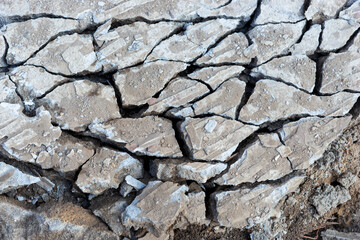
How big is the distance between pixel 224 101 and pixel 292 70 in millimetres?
A: 556

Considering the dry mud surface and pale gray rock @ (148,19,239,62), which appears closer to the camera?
the dry mud surface

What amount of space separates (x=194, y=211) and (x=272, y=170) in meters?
0.63

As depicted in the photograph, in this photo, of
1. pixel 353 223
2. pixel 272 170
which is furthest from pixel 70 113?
pixel 353 223

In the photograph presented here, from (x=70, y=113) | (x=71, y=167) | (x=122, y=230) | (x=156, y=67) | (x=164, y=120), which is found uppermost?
(x=156, y=67)

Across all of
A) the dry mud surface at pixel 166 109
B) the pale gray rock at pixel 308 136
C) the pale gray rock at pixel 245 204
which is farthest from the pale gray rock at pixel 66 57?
the pale gray rock at pixel 308 136

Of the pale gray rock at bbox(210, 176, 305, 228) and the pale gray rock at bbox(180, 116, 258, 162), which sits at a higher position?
the pale gray rock at bbox(180, 116, 258, 162)

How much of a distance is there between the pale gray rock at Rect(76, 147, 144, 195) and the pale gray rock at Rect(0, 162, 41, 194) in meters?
0.32

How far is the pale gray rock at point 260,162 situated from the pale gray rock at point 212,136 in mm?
101

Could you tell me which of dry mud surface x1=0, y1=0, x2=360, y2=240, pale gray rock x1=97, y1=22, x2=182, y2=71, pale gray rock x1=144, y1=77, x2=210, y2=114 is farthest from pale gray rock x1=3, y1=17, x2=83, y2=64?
pale gray rock x1=144, y1=77, x2=210, y2=114

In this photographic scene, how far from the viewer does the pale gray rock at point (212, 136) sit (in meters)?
2.38

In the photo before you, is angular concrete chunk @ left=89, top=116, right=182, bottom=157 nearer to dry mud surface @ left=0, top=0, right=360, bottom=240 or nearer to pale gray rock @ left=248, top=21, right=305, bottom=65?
dry mud surface @ left=0, top=0, right=360, bottom=240

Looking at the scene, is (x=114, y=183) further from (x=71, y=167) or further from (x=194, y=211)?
(x=194, y=211)

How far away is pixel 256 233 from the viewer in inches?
102

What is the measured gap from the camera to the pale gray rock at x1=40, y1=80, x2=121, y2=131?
232 centimetres
